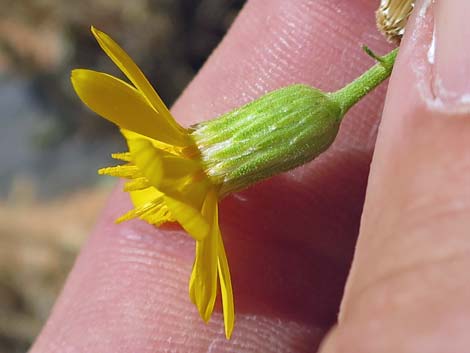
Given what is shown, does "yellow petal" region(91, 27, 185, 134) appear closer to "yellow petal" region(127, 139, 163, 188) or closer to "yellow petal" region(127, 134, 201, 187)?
"yellow petal" region(127, 134, 201, 187)

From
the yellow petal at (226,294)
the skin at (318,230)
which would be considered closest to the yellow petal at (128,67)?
the yellow petal at (226,294)

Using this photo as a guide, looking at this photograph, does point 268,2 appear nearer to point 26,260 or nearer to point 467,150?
point 467,150

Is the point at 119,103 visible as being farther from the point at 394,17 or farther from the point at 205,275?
the point at 394,17

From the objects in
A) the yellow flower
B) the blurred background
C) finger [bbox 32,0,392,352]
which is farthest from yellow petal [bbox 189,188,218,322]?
the blurred background

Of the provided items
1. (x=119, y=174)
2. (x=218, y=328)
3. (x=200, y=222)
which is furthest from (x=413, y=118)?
(x=218, y=328)

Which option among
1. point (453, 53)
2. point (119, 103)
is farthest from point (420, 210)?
point (119, 103)

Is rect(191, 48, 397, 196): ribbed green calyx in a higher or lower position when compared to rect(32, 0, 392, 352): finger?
higher
